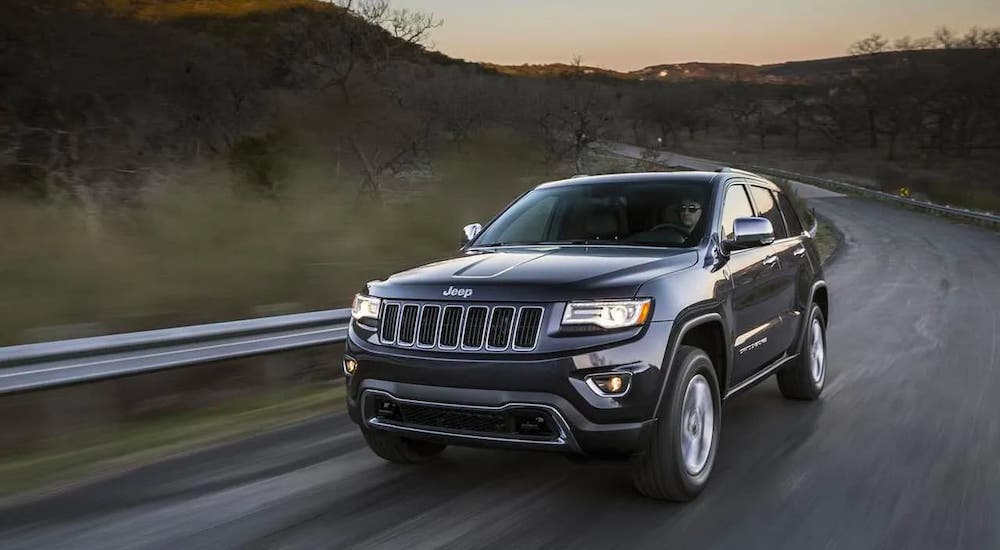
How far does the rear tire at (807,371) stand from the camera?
23.1 ft

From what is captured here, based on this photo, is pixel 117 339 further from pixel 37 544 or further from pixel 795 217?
pixel 795 217

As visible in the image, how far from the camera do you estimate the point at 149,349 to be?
6.73 meters

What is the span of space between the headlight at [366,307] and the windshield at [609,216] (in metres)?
1.16

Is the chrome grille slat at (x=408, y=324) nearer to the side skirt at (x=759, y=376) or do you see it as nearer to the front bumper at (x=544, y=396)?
the front bumper at (x=544, y=396)

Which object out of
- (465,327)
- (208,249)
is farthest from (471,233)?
(208,249)

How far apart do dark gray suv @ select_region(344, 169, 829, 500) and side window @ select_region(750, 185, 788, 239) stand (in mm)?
806

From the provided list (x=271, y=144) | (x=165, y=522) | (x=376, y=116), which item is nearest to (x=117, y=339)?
(x=165, y=522)

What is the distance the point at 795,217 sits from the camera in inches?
299

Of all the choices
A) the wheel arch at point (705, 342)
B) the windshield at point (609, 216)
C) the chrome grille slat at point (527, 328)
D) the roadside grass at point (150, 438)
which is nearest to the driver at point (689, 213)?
the windshield at point (609, 216)

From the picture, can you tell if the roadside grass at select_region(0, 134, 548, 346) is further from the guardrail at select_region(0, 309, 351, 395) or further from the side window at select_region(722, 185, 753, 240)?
the side window at select_region(722, 185, 753, 240)

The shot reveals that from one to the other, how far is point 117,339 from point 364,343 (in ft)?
8.11

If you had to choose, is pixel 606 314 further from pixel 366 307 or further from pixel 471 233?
pixel 471 233

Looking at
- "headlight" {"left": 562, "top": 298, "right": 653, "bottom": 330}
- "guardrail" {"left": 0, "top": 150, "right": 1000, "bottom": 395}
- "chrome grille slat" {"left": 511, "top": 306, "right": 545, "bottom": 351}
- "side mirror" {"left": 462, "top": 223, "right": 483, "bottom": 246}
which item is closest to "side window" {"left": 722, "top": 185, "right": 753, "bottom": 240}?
"headlight" {"left": 562, "top": 298, "right": 653, "bottom": 330}

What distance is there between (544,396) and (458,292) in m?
0.67
